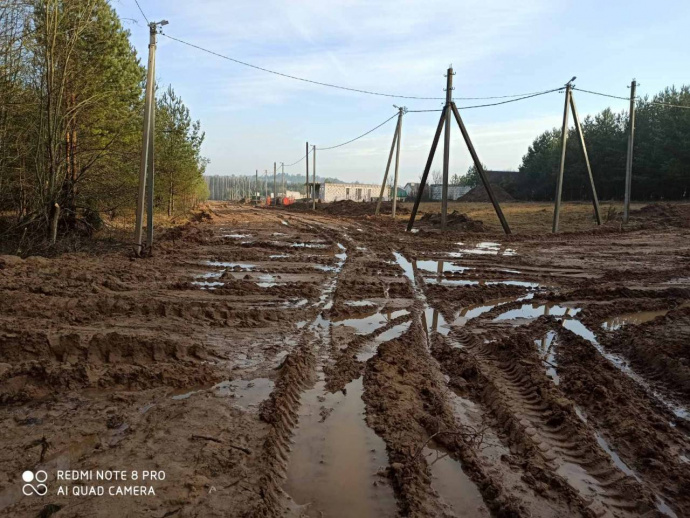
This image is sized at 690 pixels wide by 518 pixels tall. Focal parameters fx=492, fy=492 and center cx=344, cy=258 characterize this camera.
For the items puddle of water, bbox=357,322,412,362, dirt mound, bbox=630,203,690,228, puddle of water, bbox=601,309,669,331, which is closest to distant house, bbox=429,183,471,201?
dirt mound, bbox=630,203,690,228

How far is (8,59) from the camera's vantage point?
11242 millimetres

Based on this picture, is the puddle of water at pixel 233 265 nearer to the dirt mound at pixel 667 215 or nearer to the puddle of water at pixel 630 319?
the puddle of water at pixel 630 319

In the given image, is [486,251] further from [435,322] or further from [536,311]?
[435,322]

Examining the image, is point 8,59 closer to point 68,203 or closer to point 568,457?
point 68,203

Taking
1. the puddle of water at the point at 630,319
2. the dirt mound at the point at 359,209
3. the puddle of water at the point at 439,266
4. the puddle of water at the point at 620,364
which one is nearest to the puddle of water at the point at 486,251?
the puddle of water at the point at 439,266

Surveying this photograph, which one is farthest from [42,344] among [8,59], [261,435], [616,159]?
[616,159]

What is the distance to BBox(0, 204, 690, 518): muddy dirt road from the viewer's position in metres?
3.11

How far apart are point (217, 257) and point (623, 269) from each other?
35.2 feet

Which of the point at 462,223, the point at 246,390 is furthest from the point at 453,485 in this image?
the point at 462,223

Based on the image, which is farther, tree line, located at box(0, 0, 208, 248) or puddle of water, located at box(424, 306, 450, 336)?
tree line, located at box(0, 0, 208, 248)

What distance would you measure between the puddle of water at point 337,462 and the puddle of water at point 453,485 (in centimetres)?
34

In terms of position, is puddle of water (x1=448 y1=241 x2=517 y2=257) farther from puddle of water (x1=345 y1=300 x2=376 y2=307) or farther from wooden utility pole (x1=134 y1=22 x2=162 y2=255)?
wooden utility pole (x1=134 y1=22 x2=162 y2=255)

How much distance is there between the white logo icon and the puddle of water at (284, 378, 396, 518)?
145 cm

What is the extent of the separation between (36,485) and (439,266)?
11119 millimetres
